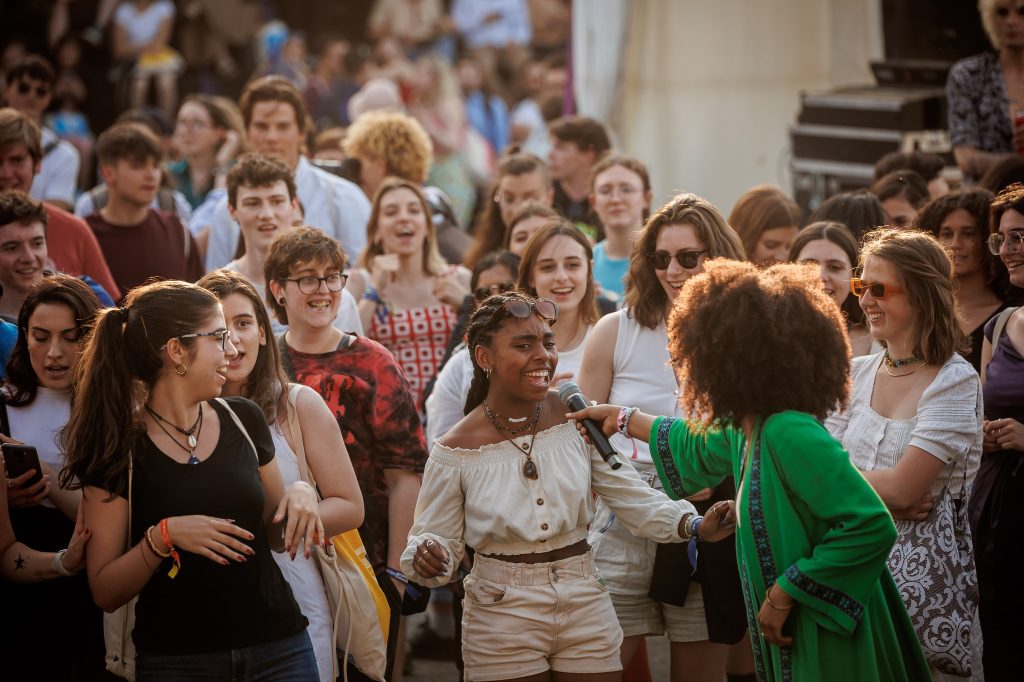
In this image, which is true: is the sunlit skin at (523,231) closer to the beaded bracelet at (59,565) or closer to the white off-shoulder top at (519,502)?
the white off-shoulder top at (519,502)

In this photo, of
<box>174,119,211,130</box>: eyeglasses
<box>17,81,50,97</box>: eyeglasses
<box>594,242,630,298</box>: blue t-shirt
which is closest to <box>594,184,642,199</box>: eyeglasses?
<box>594,242,630,298</box>: blue t-shirt

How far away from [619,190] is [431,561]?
3.09 metres

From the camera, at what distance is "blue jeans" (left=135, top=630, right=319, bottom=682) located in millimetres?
3338

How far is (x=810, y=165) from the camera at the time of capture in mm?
8227

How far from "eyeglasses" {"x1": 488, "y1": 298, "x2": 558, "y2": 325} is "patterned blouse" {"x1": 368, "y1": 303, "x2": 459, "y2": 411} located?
208 cm

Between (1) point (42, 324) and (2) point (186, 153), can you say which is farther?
(2) point (186, 153)

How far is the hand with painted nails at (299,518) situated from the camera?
133 inches

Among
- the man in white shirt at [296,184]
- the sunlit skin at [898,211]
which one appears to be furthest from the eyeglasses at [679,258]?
the man in white shirt at [296,184]

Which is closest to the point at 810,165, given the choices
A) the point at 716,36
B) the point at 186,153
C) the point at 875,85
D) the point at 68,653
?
the point at 875,85

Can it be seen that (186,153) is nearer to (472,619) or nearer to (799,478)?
(472,619)

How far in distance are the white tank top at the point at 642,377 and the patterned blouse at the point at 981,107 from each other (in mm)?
3230

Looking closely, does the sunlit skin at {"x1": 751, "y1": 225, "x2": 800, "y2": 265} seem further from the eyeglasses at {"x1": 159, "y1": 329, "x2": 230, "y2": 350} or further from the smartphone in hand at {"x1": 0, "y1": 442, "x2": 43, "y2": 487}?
the smartphone in hand at {"x1": 0, "y1": 442, "x2": 43, "y2": 487}

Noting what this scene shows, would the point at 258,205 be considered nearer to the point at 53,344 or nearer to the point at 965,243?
the point at 53,344

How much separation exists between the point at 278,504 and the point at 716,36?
6.86 meters
